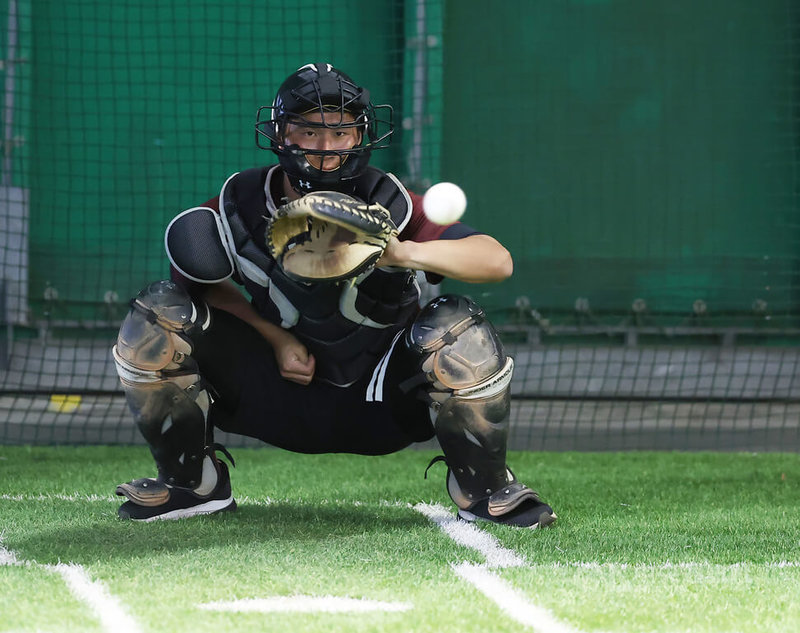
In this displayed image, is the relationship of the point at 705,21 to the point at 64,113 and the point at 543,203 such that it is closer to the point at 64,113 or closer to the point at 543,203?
the point at 543,203

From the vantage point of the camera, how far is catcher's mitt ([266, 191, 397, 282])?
10.2ft

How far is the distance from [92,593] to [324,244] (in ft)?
3.57

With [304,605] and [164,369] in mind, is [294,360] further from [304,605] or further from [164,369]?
[304,605]

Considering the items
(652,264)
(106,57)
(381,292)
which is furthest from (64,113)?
(381,292)

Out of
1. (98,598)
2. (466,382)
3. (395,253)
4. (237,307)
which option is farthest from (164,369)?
(98,598)

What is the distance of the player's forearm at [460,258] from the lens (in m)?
3.25

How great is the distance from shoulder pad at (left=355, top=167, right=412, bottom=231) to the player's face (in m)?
0.17

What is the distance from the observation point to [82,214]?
287 inches

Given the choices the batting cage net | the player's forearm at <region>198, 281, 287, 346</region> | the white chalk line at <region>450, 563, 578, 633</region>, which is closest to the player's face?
the player's forearm at <region>198, 281, 287, 346</region>

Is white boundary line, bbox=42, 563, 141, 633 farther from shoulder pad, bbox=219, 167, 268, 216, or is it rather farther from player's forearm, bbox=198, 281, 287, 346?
shoulder pad, bbox=219, 167, 268, 216

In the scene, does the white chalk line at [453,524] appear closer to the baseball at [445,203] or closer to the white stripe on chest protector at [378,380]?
the white stripe on chest protector at [378,380]

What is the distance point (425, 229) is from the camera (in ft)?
11.4

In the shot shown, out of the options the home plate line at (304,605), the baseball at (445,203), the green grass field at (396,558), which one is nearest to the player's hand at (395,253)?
the baseball at (445,203)

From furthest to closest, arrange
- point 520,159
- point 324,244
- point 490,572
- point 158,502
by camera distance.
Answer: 1. point 520,159
2. point 158,502
3. point 324,244
4. point 490,572
